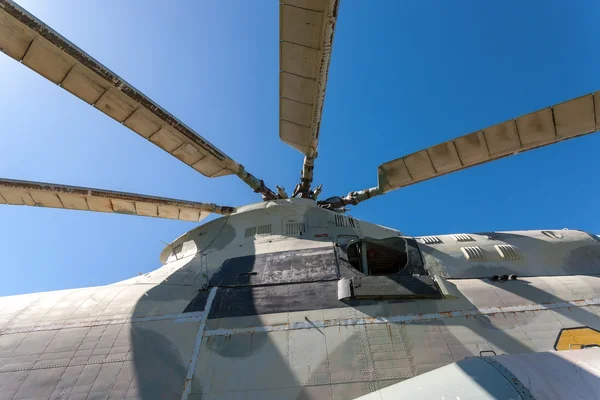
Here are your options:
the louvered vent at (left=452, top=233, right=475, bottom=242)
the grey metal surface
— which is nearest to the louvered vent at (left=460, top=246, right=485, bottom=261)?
the grey metal surface

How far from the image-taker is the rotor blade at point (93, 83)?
16.4ft

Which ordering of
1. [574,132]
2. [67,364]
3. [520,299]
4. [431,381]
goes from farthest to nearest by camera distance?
[574,132], [520,299], [67,364], [431,381]

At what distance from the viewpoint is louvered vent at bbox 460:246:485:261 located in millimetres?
6624

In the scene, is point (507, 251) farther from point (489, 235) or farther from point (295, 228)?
point (295, 228)

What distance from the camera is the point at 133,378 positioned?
455 cm

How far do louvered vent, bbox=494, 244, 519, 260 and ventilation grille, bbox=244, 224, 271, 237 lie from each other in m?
5.03

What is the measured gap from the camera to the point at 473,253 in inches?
264

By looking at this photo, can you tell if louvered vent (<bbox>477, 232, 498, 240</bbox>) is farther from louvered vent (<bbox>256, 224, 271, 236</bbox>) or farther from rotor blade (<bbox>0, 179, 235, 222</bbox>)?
rotor blade (<bbox>0, 179, 235, 222</bbox>)

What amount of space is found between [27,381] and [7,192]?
445 cm

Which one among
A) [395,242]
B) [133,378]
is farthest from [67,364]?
[395,242]

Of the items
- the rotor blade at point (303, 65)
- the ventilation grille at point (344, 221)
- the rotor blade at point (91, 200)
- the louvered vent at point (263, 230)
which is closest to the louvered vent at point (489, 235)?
the ventilation grille at point (344, 221)

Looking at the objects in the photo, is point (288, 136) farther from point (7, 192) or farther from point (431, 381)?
point (7, 192)

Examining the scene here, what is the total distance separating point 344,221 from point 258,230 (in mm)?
2152

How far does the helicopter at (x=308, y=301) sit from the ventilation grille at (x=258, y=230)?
0.18 metres
